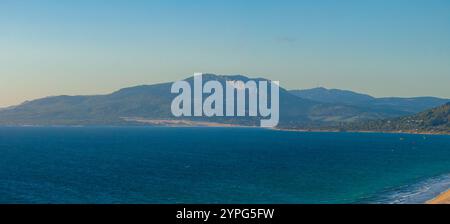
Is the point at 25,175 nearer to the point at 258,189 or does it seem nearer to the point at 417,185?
the point at 258,189

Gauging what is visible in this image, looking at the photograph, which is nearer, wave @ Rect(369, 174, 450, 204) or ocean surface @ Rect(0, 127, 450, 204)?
wave @ Rect(369, 174, 450, 204)

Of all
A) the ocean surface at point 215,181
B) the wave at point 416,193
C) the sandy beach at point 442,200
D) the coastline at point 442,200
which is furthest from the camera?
the ocean surface at point 215,181

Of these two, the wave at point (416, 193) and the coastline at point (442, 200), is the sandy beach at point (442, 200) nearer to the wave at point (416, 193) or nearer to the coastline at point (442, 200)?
the coastline at point (442, 200)

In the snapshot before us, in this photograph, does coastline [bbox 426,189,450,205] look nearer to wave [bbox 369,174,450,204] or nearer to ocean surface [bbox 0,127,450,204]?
wave [bbox 369,174,450,204]

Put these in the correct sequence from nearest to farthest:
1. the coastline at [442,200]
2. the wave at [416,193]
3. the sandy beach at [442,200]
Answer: the coastline at [442,200]
the sandy beach at [442,200]
the wave at [416,193]

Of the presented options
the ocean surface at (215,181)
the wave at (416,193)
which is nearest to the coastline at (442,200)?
the wave at (416,193)

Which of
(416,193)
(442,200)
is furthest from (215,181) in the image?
(442,200)

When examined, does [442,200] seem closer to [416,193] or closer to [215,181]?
[416,193]

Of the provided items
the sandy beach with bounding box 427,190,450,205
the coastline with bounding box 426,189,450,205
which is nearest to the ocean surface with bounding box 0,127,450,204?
the coastline with bounding box 426,189,450,205
